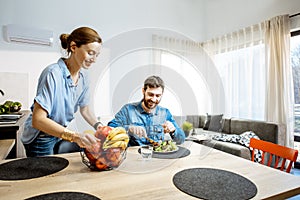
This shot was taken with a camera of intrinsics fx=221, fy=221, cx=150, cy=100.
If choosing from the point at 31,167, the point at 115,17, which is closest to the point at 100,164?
the point at 31,167

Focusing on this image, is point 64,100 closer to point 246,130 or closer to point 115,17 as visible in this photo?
point 246,130

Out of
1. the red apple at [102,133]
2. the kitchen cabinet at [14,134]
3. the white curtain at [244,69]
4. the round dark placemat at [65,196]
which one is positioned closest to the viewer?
the round dark placemat at [65,196]

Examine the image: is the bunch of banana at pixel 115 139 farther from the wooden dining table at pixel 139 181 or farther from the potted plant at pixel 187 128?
the potted plant at pixel 187 128

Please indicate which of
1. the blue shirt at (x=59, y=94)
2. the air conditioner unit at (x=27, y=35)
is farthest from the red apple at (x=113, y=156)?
the air conditioner unit at (x=27, y=35)

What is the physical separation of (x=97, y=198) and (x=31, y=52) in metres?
2.78

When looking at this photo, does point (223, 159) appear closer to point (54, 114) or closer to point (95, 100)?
point (95, 100)

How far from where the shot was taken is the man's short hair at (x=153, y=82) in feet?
3.72

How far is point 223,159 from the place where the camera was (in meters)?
1.01

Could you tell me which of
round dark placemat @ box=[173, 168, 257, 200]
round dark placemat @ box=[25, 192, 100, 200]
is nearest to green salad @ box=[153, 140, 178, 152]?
round dark placemat @ box=[173, 168, 257, 200]

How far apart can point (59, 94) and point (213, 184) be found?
2.54ft

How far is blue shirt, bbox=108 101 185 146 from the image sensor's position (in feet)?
3.12

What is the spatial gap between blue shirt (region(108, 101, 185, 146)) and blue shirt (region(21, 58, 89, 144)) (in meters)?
0.22

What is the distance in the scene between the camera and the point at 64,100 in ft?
3.59

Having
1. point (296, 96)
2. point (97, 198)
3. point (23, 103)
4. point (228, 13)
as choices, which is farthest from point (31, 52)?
point (296, 96)
